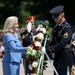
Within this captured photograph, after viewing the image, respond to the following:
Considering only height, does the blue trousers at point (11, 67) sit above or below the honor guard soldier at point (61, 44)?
below

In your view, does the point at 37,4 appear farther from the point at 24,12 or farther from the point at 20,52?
the point at 20,52

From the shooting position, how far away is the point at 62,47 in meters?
7.75

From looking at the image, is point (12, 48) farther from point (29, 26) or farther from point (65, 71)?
point (29, 26)

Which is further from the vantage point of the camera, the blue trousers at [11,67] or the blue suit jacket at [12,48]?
the blue trousers at [11,67]

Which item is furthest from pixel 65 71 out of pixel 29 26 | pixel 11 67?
pixel 29 26

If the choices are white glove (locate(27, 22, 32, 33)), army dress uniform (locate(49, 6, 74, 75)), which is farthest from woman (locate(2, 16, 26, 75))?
white glove (locate(27, 22, 32, 33))

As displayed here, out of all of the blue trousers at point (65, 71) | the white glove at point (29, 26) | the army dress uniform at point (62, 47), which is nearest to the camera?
the army dress uniform at point (62, 47)

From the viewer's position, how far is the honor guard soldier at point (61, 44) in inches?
304

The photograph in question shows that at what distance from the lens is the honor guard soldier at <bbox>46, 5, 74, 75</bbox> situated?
7730mm

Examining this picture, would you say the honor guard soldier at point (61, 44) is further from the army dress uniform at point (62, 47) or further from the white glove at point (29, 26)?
the white glove at point (29, 26)

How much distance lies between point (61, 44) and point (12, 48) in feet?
2.86

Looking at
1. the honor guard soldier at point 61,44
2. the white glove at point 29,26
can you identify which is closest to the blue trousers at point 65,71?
the honor guard soldier at point 61,44

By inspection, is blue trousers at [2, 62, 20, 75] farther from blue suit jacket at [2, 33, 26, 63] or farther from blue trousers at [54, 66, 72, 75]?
blue trousers at [54, 66, 72, 75]

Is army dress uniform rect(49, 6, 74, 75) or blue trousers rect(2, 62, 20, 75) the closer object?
army dress uniform rect(49, 6, 74, 75)
